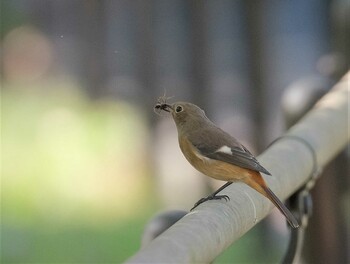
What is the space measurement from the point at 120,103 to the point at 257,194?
2211mm

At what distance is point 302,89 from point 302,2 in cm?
163

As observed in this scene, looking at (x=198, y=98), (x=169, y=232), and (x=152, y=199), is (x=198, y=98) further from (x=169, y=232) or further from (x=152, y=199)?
(x=169, y=232)

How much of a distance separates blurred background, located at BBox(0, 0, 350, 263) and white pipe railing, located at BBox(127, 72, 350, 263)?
1.27 metres

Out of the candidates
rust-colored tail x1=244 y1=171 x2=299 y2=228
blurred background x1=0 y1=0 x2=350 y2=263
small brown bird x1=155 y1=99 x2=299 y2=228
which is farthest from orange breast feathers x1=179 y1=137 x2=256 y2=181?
blurred background x1=0 y1=0 x2=350 y2=263

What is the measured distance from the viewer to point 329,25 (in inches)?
176

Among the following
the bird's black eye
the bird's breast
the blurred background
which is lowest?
the blurred background

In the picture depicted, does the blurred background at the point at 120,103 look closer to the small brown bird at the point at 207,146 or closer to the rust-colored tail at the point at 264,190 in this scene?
the small brown bird at the point at 207,146

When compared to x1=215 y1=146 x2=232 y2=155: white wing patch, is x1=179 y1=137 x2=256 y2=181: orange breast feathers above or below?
below

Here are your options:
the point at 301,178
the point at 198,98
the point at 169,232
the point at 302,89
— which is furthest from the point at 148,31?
the point at 169,232

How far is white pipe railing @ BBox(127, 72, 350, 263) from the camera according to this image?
1686 millimetres

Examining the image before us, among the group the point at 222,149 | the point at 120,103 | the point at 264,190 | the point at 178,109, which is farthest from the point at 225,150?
the point at 120,103

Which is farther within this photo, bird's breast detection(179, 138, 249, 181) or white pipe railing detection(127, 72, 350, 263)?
bird's breast detection(179, 138, 249, 181)

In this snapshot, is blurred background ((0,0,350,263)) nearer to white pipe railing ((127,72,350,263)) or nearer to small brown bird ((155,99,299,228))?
white pipe railing ((127,72,350,263))

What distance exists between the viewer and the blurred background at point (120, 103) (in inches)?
172
